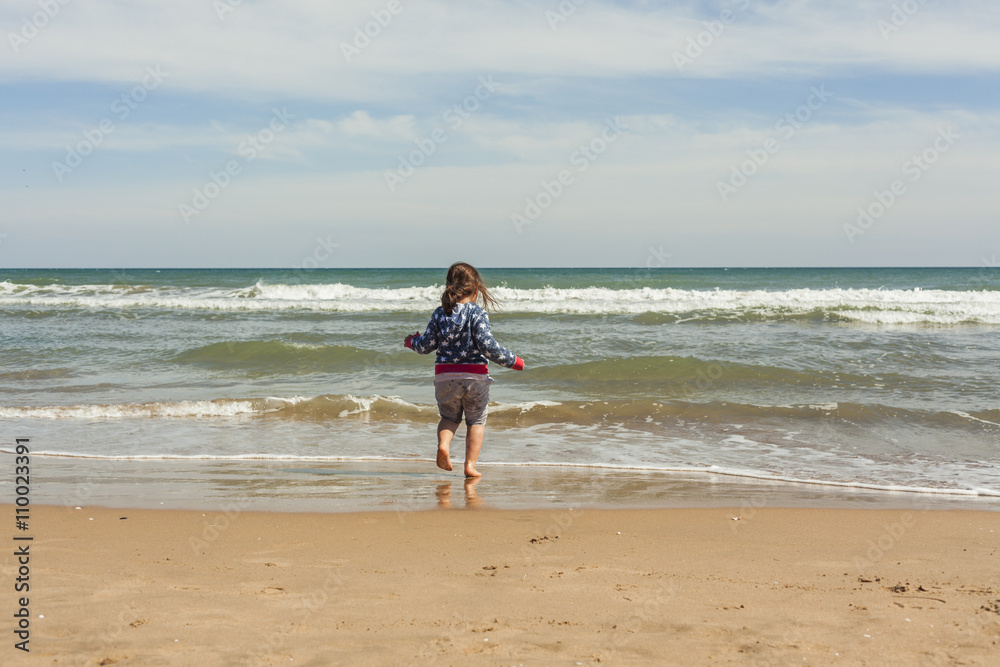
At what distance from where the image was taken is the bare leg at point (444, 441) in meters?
5.59

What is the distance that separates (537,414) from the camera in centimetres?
905

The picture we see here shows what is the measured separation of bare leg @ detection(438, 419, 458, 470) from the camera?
18.3 ft

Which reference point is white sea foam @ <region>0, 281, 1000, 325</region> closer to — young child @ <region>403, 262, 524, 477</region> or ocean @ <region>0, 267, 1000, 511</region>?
Result: ocean @ <region>0, 267, 1000, 511</region>

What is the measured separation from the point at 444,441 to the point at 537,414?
3.51 meters

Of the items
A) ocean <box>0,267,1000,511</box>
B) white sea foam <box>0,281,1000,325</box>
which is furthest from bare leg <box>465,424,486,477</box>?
white sea foam <box>0,281,1000,325</box>

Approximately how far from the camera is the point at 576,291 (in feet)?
104

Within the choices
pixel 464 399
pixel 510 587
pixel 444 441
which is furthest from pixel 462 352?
pixel 510 587

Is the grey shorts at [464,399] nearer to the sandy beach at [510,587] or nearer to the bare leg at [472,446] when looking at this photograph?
the bare leg at [472,446]

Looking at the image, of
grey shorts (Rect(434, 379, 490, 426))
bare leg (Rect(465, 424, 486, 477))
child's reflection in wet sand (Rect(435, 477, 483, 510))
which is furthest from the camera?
bare leg (Rect(465, 424, 486, 477))

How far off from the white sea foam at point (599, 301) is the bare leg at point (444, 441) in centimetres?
1616

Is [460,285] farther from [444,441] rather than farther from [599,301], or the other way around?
[599,301]

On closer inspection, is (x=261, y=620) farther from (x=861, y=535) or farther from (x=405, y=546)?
(x=861, y=535)

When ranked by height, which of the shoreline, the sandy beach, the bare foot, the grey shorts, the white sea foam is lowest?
the shoreline

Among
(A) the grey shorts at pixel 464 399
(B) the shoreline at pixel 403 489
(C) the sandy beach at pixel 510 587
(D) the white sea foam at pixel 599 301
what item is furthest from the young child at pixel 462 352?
(D) the white sea foam at pixel 599 301
